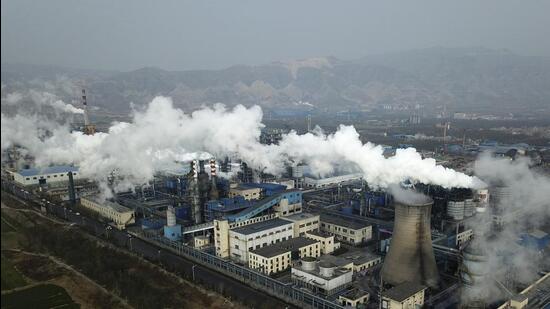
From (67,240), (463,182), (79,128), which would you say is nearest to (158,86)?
(79,128)

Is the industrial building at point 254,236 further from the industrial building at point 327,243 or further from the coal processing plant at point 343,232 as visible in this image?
the industrial building at point 327,243

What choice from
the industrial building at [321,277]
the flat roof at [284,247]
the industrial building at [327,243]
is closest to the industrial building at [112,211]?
the flat roof at [284,247]

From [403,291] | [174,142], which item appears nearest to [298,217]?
[403,291]

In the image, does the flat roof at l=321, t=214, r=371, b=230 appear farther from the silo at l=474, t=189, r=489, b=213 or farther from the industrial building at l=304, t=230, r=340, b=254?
the silo at l=474, t=189, r=489, b=213

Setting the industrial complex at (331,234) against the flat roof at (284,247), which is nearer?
the industrial complex at (331,234)

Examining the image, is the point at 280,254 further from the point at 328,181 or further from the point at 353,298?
the point at 328,181

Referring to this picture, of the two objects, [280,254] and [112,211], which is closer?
[280,254]
